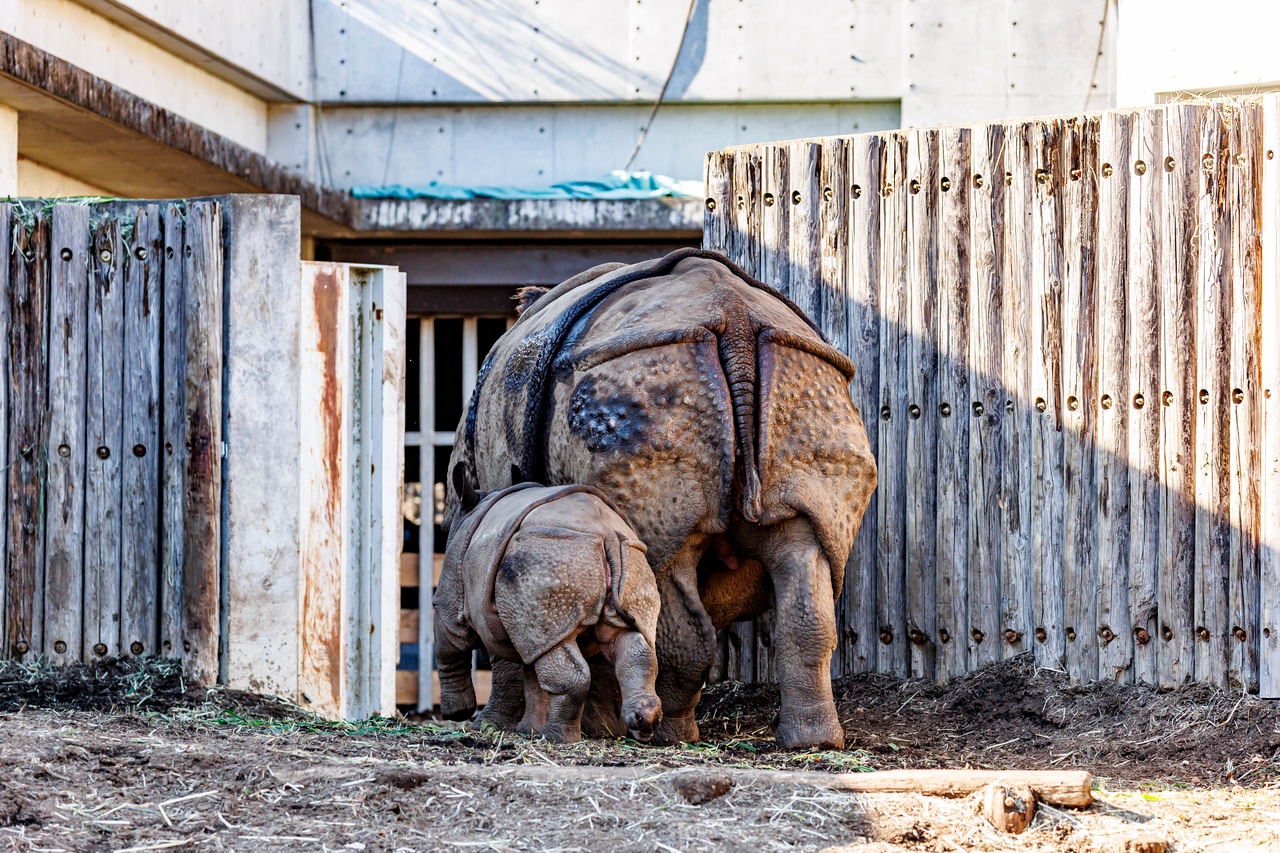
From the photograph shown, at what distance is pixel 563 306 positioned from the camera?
6734 millimetres

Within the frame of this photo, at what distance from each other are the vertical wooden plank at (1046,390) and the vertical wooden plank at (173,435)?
12.1 ft

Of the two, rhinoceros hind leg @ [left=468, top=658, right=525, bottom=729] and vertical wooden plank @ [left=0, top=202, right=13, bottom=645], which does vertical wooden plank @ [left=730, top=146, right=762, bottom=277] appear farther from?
vertical wooden plank @ [left=0, top=202, right=13, bottom=645]

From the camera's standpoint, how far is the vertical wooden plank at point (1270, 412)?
676 cm

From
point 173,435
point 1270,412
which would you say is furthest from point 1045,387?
point 173,435

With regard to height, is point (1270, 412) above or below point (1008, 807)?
above

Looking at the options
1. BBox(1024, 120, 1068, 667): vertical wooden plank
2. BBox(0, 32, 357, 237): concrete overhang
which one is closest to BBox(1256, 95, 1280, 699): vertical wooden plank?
BBox(1024, 120, 1068, 667): vertical wooden plank

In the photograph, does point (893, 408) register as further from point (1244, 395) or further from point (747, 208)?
point (1244, 395)

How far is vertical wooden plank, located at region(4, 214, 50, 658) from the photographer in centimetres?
730

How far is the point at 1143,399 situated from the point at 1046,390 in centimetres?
43

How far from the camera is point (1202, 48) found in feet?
33.7

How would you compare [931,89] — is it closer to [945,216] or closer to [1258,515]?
[945,216]

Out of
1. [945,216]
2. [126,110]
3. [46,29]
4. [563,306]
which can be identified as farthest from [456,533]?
[46,29]

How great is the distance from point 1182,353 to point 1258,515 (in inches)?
29.6

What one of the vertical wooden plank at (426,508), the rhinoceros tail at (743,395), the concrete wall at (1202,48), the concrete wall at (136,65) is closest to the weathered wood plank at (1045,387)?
the rhinoceros tail at (743,395)
